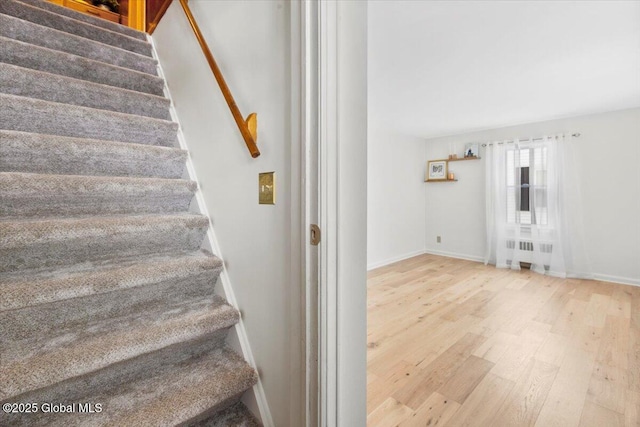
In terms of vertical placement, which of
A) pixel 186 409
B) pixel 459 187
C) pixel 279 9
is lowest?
pixel 186 409

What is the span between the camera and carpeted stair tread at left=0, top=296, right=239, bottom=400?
0.77 meters

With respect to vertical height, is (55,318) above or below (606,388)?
above

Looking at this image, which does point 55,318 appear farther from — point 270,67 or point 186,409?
point 270,67

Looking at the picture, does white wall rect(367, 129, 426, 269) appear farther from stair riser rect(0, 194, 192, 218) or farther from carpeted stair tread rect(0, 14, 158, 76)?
stair riser rect(0, 194, 192, 218)

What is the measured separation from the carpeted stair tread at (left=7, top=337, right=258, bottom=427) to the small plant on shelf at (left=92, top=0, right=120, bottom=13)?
4.53 m

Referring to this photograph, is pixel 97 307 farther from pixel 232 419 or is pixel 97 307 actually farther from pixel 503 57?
pixel 503 57

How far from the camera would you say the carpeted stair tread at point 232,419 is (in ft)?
3.24

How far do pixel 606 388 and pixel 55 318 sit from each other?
2744mm

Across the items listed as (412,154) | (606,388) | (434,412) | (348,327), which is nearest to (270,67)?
(348,327)

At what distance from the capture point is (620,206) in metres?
3.57

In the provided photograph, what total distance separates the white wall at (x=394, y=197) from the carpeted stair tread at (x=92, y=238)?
10.5ft

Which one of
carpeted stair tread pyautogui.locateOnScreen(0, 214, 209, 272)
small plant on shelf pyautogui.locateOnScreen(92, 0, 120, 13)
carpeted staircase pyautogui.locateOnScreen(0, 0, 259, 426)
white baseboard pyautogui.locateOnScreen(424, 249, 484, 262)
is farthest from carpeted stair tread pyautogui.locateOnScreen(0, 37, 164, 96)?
white baseboard pyautogui.locateOnScreen(424, 249, 484, 262)

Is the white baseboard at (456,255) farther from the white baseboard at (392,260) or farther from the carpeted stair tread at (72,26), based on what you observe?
the carpeted stair tread at (72,26)

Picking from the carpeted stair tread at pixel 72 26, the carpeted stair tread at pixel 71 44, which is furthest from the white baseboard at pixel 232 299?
the carpeted stair tread at pixel 72 26
